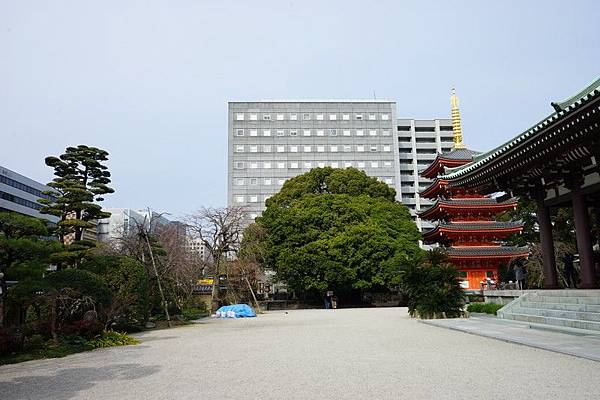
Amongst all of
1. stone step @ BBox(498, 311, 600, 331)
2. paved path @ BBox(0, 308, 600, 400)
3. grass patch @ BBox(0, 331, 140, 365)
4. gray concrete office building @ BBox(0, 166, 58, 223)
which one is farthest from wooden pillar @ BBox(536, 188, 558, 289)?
gray concrete office building @ BBox(0, 166, 58, 223)

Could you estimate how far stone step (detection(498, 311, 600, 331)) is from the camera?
35.8 ft

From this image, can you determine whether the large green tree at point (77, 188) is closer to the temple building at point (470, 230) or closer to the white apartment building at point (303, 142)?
the temple building at point (470, 230)

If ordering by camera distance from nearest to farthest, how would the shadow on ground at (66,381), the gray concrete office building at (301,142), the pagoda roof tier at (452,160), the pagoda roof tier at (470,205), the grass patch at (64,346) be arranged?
the shadow on ground at (66,381)
the grass patch at (64,346)
the pagoda roof tier at (470,205)
the pagoda roof tier at (452,160)
the gray concrete office building at (301,142)

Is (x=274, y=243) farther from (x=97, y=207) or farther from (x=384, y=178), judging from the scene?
(x=384, y=178)

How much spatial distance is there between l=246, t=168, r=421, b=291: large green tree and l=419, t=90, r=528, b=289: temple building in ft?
13.6

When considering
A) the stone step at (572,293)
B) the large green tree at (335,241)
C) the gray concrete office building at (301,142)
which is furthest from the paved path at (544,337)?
the gray concrete office building at (301,142)

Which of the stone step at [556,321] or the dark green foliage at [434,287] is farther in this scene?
the dark green foliage at [434,287]

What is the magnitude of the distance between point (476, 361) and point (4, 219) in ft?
49.3

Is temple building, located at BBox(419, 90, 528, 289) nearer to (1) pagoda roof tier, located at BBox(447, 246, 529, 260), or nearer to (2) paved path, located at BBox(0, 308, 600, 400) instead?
(1) pagoda roof tier, located at BBox(447, 246, 529, 260)

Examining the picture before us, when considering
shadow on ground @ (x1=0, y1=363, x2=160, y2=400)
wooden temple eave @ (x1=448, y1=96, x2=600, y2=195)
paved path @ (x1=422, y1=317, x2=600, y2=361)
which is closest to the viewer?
shadow on ground @ (x1=0, y1=363, x2=160, y2=400)

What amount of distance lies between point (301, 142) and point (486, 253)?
43.1 m

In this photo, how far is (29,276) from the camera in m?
13.8

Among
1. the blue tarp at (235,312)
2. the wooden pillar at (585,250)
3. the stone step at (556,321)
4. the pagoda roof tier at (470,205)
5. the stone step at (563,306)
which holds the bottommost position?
the blue tarp at (235,312)

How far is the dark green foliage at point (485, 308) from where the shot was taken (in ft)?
58.0
